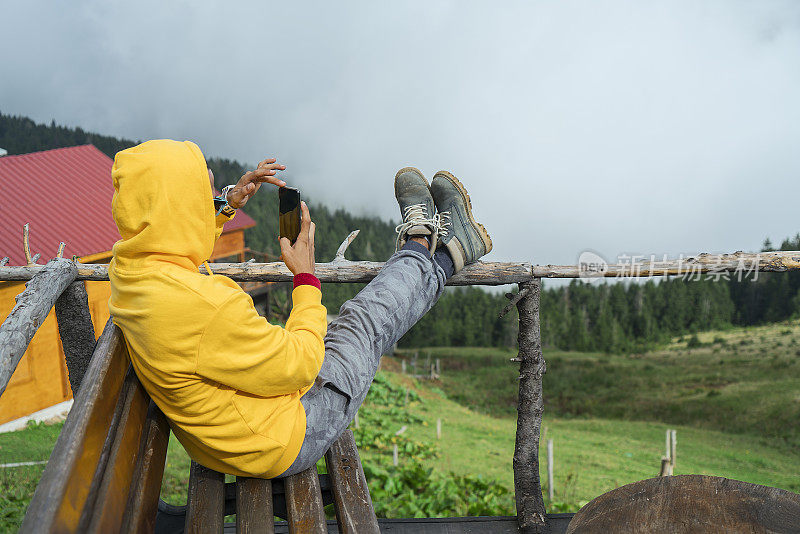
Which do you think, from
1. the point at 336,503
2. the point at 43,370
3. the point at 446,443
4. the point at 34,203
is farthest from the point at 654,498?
the point at 446,443

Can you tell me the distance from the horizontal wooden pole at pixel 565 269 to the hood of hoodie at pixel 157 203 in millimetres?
1180

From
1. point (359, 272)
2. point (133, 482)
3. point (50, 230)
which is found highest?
point (50, 230)

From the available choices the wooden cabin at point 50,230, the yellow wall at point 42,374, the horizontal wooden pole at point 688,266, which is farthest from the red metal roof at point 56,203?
the horizontal wooden pole at point 688,266

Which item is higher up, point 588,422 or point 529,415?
point 529,415

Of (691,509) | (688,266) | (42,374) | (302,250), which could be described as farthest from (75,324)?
(42,374)

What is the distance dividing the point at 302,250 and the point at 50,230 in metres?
13.3

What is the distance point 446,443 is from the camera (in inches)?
706

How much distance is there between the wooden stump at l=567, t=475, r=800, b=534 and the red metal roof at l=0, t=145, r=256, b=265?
12827mm

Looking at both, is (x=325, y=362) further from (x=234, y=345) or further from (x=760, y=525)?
(x=760, y=525)

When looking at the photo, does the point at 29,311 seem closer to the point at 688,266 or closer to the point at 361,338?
the point at 361,338

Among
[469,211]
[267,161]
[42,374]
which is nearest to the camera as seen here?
[267,161]

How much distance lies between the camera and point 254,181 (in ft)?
8.16

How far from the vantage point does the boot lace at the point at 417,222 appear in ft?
9.30

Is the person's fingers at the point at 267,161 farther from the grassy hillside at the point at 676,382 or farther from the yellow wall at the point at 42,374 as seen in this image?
the grassy hillside at the point at 676,382
